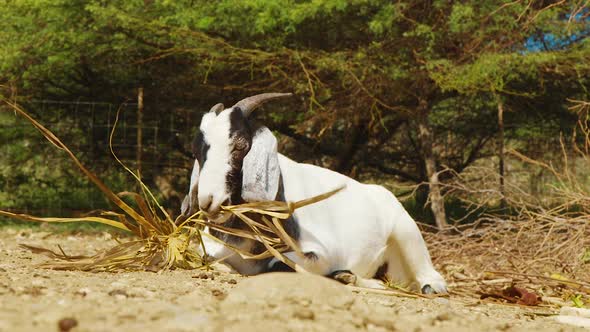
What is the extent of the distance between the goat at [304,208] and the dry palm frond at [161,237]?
0.30 ft

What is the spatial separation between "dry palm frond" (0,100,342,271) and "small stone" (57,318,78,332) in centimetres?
170

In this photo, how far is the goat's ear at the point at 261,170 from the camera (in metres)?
3.71

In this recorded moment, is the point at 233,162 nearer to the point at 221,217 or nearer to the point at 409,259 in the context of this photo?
the point at 221,217

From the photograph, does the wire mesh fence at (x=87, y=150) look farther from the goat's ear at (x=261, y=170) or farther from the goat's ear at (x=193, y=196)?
the goat's ear at (x=261, y=170)

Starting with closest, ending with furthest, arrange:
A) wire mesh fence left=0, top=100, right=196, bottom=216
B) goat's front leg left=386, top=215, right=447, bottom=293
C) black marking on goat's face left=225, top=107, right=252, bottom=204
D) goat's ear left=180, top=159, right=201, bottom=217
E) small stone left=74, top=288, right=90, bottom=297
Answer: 1. small stone left=74, top=288, right=90, bottom=297
2. black marking on goat's face left=225, top=107, right=252, bottom=204
3. goat's ear left=180, top=159, right=201, bottom=217
4. goat's front leg left=386, top=215, right=447, bottom=293
5. wire mesh fence left=0, top=100, right=196, bottom=216

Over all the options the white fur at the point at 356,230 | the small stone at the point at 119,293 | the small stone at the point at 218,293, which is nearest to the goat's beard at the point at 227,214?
the white fur at the point at 356,230

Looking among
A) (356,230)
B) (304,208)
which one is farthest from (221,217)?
(356,230)

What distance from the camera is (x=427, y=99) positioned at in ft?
33.0

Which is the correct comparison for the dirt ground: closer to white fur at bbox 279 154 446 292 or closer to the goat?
the goat

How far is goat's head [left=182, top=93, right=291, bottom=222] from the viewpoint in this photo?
3705 mm

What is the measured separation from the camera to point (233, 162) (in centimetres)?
378

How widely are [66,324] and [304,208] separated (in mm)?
2305

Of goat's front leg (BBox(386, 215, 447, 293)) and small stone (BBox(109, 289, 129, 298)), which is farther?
goat's front leg (BBox(386, 215, 447, 293))

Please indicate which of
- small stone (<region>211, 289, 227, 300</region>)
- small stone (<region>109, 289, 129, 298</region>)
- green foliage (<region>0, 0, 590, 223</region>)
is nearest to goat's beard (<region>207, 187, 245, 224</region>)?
small stone (<region>211, 289, 227, 300</region>)
